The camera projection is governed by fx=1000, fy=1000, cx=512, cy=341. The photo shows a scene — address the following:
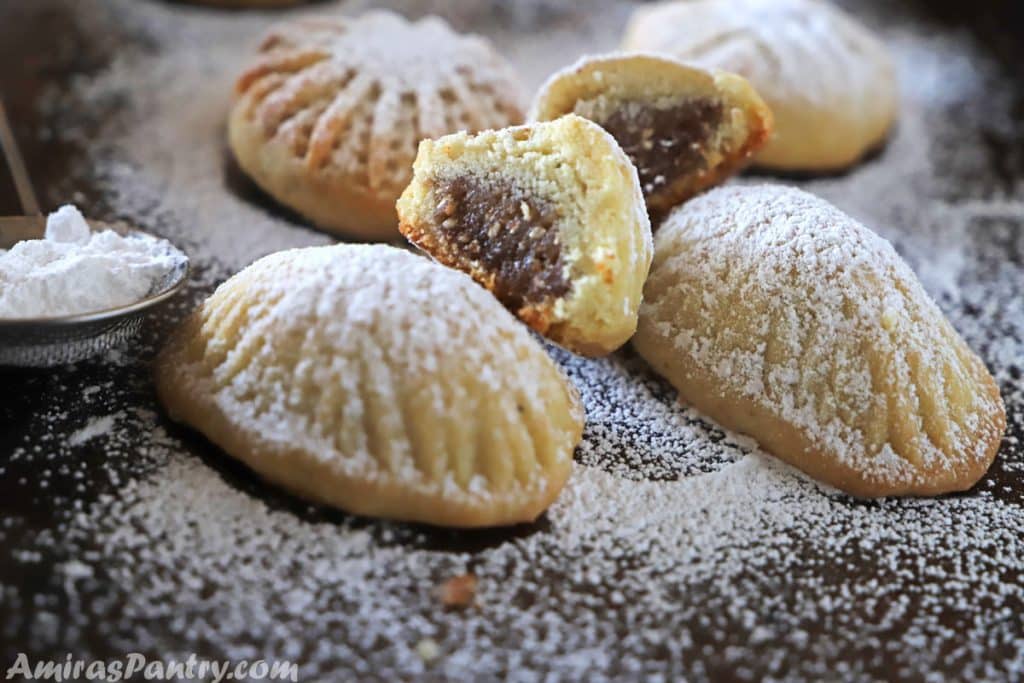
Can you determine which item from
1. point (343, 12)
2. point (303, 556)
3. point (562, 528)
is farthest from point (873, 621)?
point (343, 12)

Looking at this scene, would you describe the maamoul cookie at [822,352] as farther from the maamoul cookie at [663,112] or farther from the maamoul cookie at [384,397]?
the maamoul cookie at [384,397]

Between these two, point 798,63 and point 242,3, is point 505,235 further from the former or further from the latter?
point 242,3

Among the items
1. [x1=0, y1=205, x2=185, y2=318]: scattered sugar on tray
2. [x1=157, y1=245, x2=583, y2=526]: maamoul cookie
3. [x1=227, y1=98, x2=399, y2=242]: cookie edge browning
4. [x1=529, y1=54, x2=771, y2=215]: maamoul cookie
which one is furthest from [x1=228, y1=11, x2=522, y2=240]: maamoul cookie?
[x1=157, y1=245, x2=583, y2=526]: maamoul cookie

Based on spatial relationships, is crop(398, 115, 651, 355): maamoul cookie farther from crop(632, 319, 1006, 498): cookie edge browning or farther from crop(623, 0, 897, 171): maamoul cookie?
crop(623, 0, 897, 171): maamoul cookie

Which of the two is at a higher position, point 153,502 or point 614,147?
point 614,147

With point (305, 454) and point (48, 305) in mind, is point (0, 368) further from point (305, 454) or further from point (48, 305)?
point (305, 454)

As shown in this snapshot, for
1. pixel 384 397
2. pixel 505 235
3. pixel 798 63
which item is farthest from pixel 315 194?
pixel 798 63

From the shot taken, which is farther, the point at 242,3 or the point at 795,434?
the point at 242,3

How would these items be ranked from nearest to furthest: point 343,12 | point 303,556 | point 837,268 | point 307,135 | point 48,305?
point 303,556 → point 48,305 → point 837,268 → point 307,135 → point 343,12
